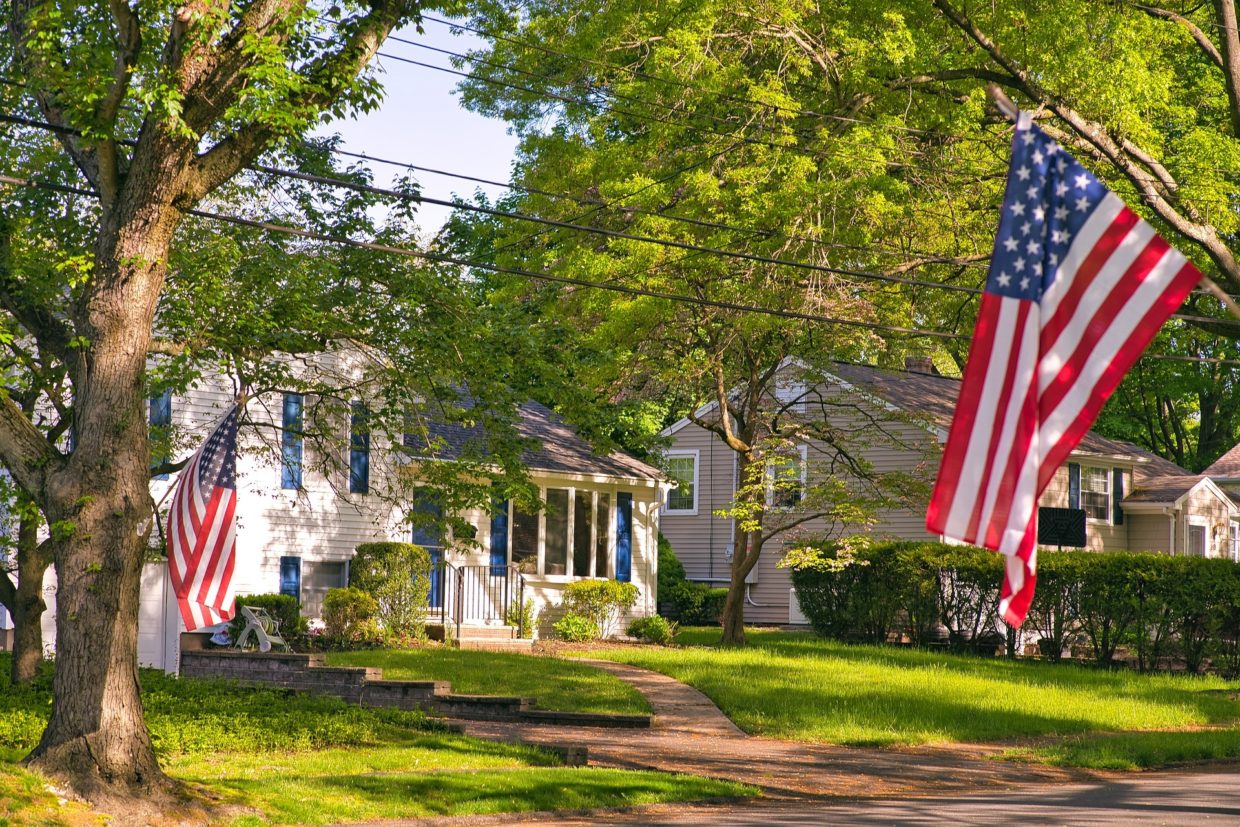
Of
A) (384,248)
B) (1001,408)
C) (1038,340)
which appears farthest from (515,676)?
(1038,340)

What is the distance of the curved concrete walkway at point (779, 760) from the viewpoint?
15.3m

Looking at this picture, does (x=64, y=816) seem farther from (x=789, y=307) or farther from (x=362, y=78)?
(x=789, y=307)

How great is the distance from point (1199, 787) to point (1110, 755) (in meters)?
2.43

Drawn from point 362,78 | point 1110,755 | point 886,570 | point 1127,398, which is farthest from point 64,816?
point 1127,398

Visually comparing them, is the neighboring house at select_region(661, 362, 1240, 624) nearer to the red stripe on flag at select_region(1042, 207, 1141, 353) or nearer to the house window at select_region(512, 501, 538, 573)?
the house window at select_region(512, 501, 538, 573)

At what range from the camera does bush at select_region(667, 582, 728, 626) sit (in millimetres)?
36625

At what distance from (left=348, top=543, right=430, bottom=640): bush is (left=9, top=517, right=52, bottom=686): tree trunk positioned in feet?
27.5

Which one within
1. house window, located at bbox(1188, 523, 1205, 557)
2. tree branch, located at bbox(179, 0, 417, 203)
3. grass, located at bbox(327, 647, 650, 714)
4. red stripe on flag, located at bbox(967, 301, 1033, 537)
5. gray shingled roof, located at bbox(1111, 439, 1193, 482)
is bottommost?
grass, located at bbox(327, 647, 650, 714)

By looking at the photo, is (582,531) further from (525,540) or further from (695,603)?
(695,603)

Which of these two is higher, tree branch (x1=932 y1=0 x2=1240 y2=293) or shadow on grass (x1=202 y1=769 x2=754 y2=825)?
tree branch (x1=932 y1=0 x2=1240 y2=293)

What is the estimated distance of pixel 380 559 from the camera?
2619cm

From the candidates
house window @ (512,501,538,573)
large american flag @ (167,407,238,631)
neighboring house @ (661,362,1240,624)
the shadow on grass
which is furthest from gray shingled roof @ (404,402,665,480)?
the shadow on grass

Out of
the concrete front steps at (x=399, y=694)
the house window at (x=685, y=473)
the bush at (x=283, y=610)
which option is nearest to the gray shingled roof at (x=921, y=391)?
the house window at (x=685, y=473)

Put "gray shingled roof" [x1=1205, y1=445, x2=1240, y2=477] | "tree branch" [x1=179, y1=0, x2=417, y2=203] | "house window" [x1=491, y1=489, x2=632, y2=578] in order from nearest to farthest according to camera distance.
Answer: "tree branch" [x1=179, y1=0, x2=417, y2=203] < "house window" [x1=491, y1=489, x2=632, y2=578] < "gray shingled roof" [x1=1205, y1=445, x2=1240, y2=477]
